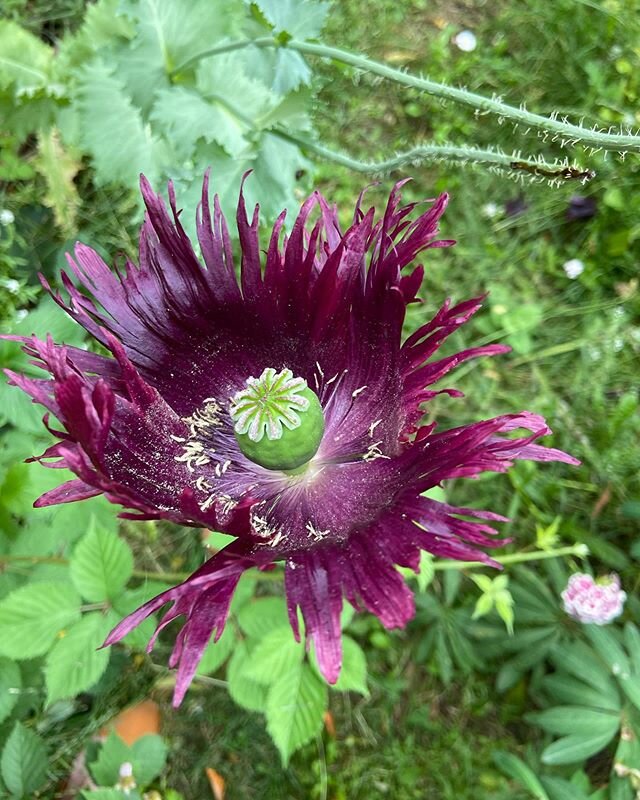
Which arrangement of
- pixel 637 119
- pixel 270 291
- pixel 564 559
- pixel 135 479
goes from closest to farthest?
pixel 135 479 < pixel 270 291 < pixel 564 559 < pixel 637 119

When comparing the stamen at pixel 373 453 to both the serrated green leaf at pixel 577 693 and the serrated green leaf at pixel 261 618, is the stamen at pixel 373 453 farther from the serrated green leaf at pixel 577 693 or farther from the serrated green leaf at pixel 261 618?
the serrated green leaf at pixel 577 693

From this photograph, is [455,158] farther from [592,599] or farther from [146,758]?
[146,758]

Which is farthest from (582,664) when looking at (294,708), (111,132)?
(111,132)

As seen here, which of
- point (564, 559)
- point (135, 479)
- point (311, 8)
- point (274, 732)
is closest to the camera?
point (135, 479)

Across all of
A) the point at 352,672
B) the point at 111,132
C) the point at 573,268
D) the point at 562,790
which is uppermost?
the point at 111,132

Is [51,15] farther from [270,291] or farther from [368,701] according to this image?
[368,701]

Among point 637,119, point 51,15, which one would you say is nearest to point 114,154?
point 51,15
